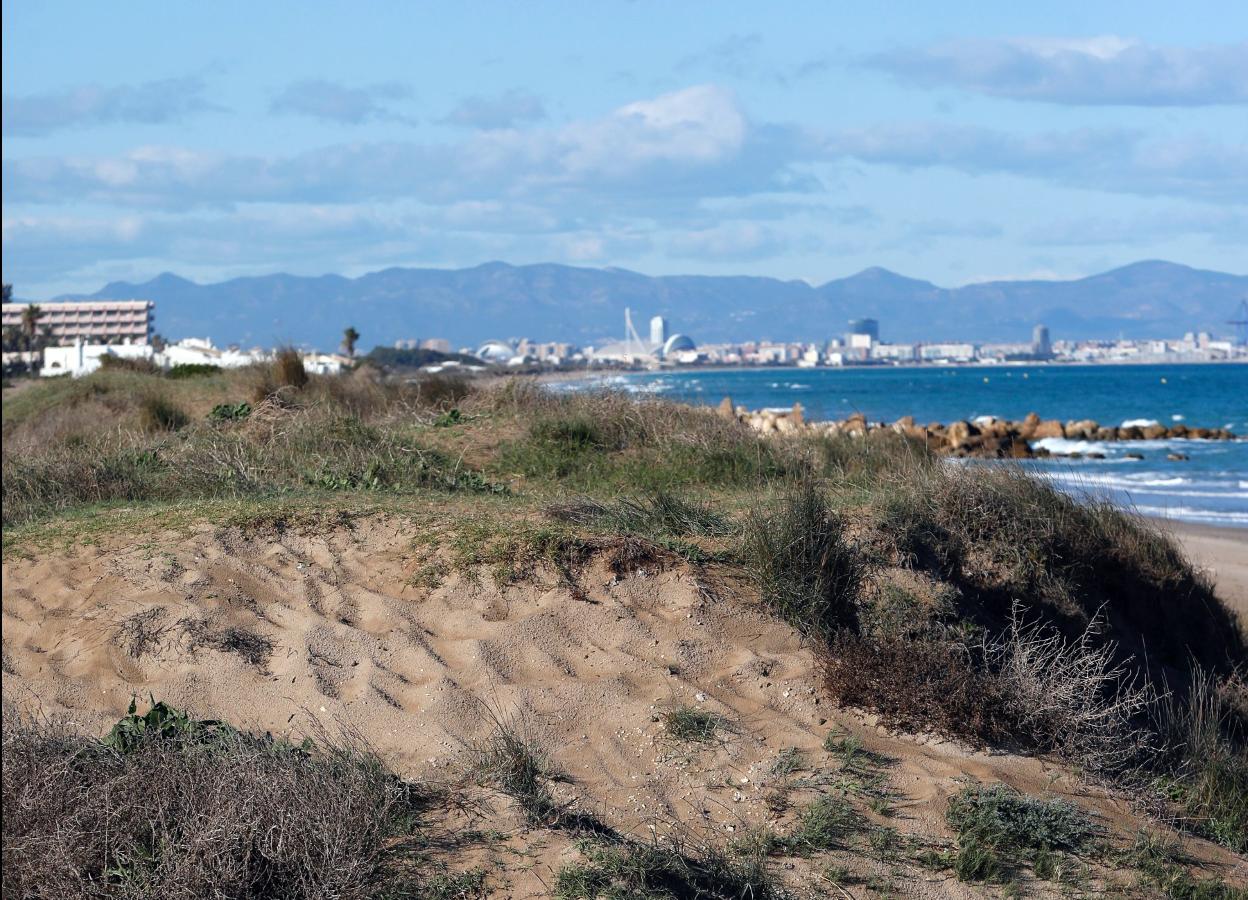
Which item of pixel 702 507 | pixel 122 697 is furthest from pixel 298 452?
pixel 122 697

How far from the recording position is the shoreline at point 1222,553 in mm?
12570

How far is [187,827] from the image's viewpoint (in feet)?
15.1

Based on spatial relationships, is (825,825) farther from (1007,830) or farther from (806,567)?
(806,567)

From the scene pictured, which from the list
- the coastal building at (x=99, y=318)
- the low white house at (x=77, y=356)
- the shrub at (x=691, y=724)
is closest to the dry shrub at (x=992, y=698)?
the shrub at (x=691, y=724)

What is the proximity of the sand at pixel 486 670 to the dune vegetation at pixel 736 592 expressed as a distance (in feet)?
0.42

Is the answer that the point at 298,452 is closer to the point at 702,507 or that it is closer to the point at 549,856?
the point at 702,507

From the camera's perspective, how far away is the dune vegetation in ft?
15.6

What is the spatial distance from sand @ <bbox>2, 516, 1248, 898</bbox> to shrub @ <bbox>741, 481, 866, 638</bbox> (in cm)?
16

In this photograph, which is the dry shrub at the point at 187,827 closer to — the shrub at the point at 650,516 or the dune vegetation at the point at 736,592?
the dune vegetation at the point at 736,592

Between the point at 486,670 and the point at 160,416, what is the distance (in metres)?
12.4

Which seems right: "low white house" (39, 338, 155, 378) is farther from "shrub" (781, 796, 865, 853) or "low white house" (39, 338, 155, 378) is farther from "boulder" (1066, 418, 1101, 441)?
"shrub" (781, 796, 865, 853)

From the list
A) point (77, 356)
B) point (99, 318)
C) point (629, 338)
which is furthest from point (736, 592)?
point (629, 338)

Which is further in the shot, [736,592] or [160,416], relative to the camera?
[160,416]

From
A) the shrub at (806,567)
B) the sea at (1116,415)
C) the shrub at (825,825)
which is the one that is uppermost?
the shrub at (806,567)
